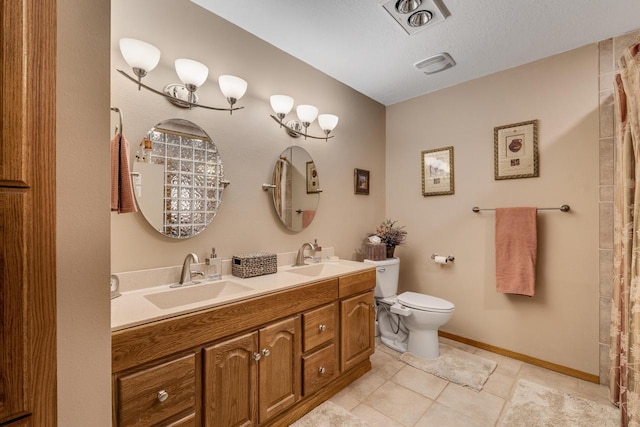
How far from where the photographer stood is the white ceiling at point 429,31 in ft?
5.75

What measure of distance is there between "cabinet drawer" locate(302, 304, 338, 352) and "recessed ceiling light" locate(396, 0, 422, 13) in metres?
1.89

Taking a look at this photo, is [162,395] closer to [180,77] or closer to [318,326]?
[318,326]

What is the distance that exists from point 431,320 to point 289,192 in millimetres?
1557

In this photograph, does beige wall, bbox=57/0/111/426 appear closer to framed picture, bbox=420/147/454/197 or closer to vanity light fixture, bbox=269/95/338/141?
vanity light fixture, bbox=269/95/338/141

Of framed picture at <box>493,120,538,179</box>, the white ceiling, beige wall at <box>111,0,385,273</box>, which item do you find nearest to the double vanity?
beige wall at <box>111,0,385,273</box>

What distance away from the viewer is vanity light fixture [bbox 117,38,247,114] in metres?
1.42

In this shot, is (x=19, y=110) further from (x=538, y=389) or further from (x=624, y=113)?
(x=538, y=389)

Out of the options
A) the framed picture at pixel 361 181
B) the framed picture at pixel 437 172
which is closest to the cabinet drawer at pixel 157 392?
the framed picture at pixel 361 181

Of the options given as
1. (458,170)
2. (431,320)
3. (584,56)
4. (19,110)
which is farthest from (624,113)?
(19,110)

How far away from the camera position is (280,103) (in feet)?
6.83

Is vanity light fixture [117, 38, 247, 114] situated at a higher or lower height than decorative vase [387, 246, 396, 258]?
higher

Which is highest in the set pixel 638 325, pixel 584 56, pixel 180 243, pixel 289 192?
pixel 584 56

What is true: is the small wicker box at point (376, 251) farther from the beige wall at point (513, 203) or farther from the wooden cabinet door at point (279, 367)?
the wooden cabinet door at point (279, 367)

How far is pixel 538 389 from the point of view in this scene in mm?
2014
